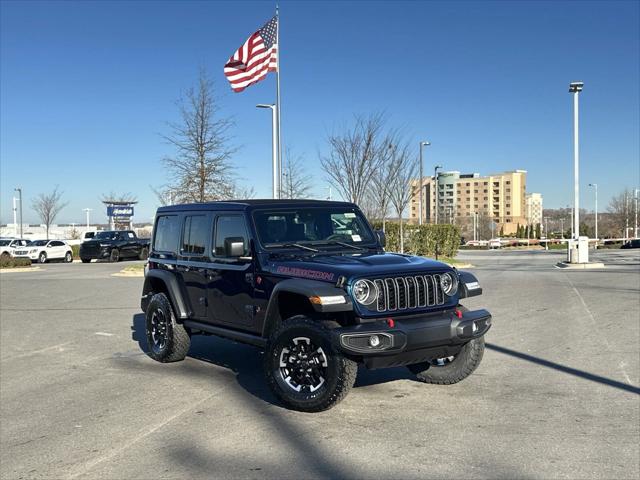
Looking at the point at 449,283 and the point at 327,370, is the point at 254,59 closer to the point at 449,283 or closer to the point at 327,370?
the point at 449,283

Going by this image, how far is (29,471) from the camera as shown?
4.37m

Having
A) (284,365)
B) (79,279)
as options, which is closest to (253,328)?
(284,365)

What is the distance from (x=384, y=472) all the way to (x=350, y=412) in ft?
4.49

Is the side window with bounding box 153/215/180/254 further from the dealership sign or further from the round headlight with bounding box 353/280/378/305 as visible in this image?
the dealership sign

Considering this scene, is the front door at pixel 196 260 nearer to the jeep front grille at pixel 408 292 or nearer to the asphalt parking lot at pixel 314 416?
the asphalt parking lot at pixel 314 416

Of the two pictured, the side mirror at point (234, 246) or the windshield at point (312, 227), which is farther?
the windshield at point (312, 227)

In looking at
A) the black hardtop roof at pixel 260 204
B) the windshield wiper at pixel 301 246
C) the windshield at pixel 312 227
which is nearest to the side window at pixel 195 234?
the black hardtop roof at pixel 260 204

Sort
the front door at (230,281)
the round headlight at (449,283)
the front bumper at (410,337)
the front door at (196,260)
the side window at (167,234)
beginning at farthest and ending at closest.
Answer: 1. the side window at (167,234)
2. the front door at (196,260)
3. the front door at (230,281)
4. the round headlight at (449,283)
5. the front bumper at (410,337)

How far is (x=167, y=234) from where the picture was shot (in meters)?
8.05

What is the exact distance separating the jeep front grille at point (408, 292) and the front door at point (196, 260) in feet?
8.02

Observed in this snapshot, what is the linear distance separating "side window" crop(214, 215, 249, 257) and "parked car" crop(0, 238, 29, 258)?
31221mm

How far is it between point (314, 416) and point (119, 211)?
46.9 metres

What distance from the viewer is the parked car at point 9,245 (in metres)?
35.0

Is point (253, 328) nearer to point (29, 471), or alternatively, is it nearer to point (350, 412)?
point (350, 412)
